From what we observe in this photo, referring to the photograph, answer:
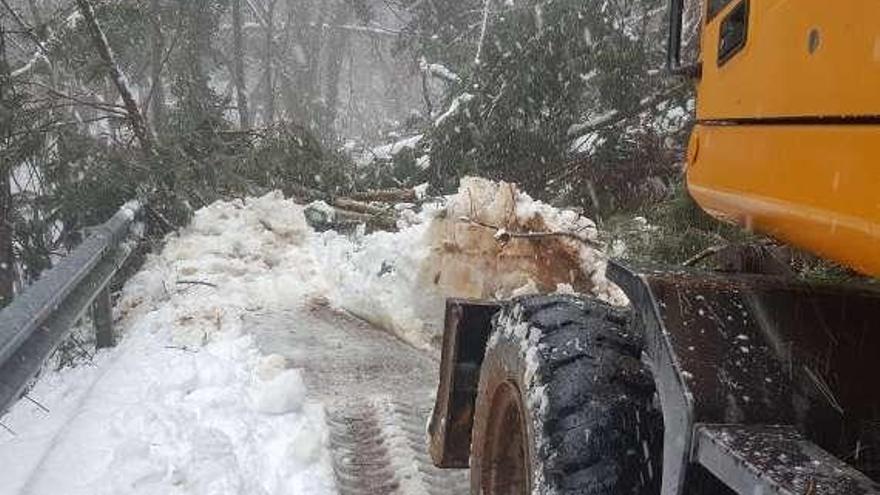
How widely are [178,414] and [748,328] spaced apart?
3.22 m

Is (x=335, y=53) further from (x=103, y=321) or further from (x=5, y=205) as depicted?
(x=103, y=321)

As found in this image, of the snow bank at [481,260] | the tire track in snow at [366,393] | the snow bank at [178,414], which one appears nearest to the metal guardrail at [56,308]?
the snow bank at [178,414]

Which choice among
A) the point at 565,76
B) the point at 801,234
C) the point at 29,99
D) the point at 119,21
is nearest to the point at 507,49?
the point at 565,76

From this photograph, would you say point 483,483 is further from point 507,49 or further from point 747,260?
point 507,49

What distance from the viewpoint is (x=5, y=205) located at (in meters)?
8.43

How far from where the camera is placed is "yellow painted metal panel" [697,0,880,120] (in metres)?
1.40

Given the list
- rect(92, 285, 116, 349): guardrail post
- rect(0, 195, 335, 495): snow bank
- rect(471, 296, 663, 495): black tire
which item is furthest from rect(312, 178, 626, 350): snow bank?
rect(471, 296, 663, 495): black tire

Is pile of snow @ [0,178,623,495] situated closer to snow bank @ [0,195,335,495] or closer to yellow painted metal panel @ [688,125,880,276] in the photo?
snow bank @ [0,195,335,495]

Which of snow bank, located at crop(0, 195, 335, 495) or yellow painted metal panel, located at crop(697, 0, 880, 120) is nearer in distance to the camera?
yellow painted metal panel, located at crop(697, 0, 880, 120)

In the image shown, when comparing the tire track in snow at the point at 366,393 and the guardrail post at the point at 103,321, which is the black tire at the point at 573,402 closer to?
the tire track in snow at the point at 366,393

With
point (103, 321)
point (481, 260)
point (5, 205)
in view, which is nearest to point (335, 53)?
point (5, 205)

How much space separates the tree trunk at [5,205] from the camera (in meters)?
8.31

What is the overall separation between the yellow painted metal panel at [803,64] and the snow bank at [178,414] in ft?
8.34

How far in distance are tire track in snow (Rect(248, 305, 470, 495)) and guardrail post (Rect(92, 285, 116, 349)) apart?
0.98 meters
